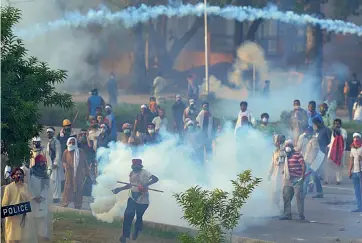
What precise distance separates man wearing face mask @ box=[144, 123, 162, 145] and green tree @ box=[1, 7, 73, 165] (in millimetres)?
7666

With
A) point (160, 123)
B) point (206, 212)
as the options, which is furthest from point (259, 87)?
point (206, 212)

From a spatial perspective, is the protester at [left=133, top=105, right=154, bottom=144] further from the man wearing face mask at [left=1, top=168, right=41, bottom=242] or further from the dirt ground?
the man wearing face mask at [left=1, top=168, right=41, bottom=242]

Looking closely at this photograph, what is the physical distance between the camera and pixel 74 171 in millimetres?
18531

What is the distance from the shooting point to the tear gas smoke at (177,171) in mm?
16953

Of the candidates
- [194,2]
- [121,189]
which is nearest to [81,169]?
[121,189]

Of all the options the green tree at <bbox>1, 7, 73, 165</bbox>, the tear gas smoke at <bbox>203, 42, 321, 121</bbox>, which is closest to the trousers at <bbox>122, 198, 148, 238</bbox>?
the green tree at <bbox>1, 7, 73, 165</bbox>

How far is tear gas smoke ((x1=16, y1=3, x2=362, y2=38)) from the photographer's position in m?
32.1

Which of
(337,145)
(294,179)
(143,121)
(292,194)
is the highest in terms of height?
(143,121)

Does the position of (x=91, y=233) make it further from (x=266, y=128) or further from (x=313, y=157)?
(x=266, y=128)

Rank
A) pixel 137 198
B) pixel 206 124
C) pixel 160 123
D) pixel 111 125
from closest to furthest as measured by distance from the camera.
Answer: pixel 137 198 < pixel 206 124 < pixel 111 125 < pixel 160 123

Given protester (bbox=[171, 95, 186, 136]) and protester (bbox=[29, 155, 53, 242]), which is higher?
protester (bbox=[171, 95, 186, 136])

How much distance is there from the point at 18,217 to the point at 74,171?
431 centimetres

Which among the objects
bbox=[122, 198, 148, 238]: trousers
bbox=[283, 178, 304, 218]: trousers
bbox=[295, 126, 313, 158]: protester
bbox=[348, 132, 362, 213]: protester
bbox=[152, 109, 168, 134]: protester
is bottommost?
bbox=[122, 198, 148, 238]: trousers

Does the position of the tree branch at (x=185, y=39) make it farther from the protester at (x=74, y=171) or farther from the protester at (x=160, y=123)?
the protester at (x=74, y=171)
